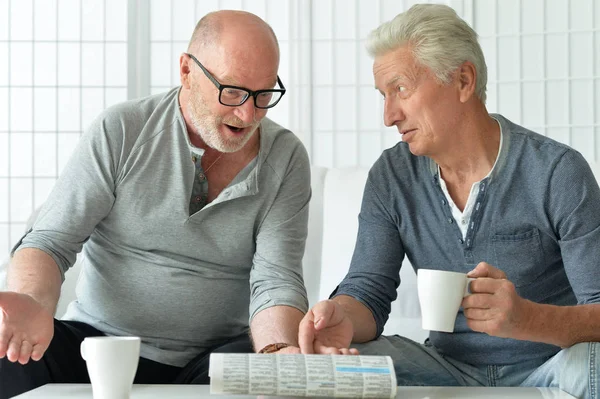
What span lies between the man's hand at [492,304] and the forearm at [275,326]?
41 cm

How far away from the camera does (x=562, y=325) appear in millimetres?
1561

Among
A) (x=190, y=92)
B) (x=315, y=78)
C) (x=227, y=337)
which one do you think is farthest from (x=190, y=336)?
(x=315, y=78)

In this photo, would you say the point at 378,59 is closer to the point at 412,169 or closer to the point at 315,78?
the point at 412,169

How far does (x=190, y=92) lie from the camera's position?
75.7 inches

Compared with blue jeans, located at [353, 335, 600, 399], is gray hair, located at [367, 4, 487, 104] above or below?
above

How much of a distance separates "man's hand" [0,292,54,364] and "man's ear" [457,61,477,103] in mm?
1026

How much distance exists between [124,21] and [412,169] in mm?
2415

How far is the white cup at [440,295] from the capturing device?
1.34 metres

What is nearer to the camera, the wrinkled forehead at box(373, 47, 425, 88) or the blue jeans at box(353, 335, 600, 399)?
the blue jeans at box(353, 335, 600, 399)

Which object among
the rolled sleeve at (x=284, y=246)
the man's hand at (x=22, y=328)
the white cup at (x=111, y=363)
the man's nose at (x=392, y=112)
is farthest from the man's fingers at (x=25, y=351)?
the man's nose at (x=392, y=112)

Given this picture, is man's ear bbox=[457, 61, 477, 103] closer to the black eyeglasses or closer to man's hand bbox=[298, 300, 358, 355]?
the black eyeglasses

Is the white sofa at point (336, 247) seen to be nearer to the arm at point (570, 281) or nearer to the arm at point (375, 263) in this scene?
the arm at point (375, 263)

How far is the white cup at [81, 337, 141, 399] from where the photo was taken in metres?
1.21

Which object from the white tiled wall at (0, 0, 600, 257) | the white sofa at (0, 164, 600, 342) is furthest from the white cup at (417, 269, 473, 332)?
the white tiled wall at (0, 0, 600, 257)
